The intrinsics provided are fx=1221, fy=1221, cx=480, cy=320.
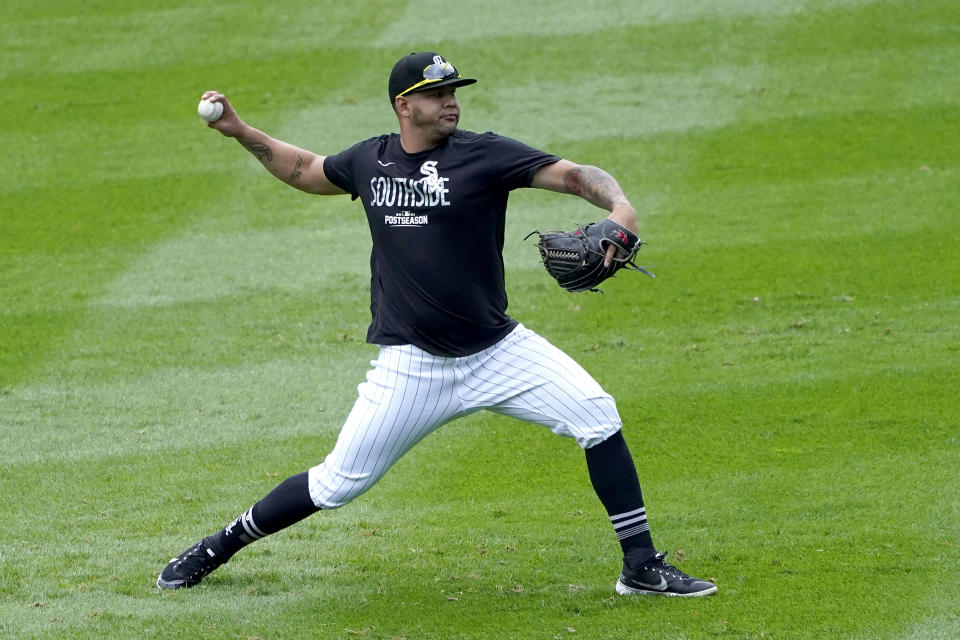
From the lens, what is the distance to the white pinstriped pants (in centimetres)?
480

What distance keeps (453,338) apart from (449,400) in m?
0.25

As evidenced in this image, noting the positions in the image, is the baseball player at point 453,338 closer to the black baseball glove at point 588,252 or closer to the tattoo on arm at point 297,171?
the black baseball glove at point 588,252

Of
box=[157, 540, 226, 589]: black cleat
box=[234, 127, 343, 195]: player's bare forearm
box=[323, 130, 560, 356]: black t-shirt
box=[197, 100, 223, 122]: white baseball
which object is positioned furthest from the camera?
box=[234, 127, 343, 195]: player's bare forearm

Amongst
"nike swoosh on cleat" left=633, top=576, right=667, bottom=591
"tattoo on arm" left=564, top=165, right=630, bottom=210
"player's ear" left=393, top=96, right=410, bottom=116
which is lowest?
"nike swoosh on cleat" left=633, top=576, right=667, bottom=591

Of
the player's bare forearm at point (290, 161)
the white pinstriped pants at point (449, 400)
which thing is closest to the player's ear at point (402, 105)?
the player's bare forearm at point (290, 161)

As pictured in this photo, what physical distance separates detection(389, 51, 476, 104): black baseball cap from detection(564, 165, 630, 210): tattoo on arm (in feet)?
1.89

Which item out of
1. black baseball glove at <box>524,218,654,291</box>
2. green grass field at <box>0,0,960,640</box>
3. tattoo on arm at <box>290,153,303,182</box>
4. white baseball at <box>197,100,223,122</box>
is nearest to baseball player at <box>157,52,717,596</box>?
black baseball glove at <box>524,218,654,291</box>

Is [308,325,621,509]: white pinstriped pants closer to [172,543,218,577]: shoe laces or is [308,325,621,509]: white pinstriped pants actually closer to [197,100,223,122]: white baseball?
[172,543,218,577]: shoe laces

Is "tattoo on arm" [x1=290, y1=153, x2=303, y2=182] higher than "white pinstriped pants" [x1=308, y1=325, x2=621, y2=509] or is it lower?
higher

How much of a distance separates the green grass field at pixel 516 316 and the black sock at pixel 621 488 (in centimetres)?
26

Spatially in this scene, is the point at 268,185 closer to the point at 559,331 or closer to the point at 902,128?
the point at 559,331

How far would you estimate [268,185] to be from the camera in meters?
11.5

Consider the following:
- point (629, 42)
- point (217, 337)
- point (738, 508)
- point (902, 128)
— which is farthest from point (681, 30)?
point (738, 508)

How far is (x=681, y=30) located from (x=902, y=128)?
339 centimetres
